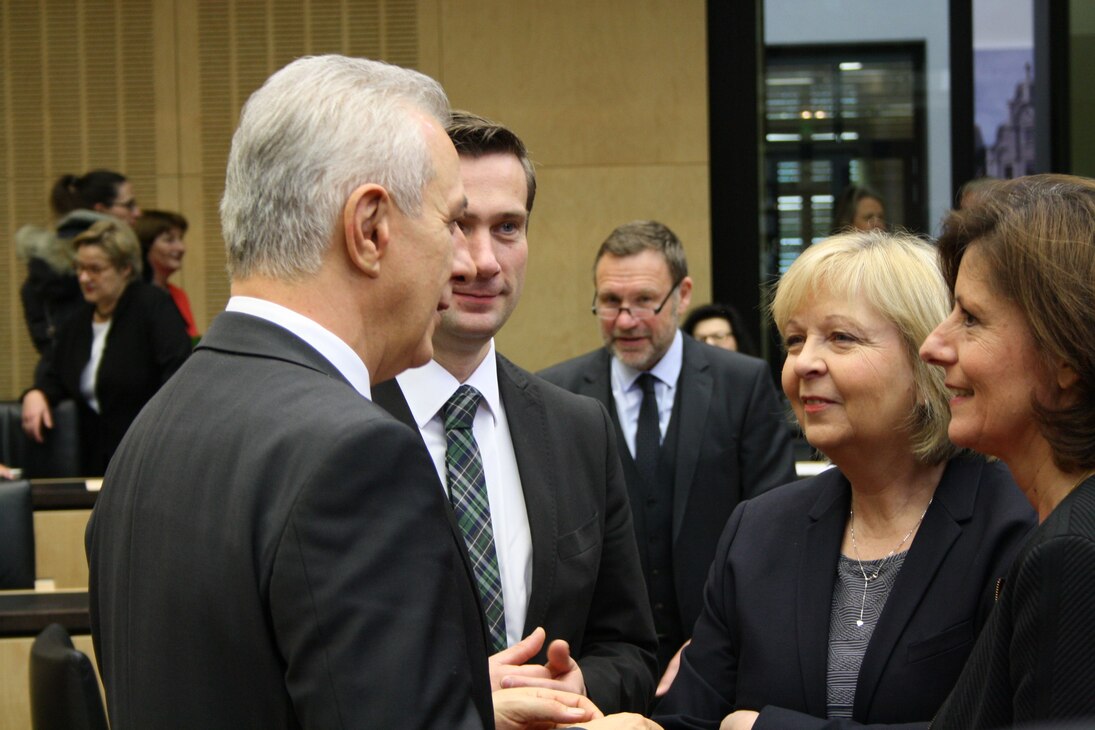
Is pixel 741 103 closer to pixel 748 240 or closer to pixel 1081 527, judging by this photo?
pixel 748 240

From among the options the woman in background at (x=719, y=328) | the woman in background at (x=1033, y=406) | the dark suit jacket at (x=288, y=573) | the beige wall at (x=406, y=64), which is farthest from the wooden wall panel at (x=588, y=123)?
the dark suit jacket at (x=288, y=573)

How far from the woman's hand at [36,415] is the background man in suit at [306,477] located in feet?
16.6

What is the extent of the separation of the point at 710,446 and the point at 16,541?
2318 millimetres

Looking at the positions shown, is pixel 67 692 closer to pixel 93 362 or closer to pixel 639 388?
pixel 639 388

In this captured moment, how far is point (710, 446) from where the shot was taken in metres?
4.70

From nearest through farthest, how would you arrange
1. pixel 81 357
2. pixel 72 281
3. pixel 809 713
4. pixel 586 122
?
pixel 809 713 → pixel 81 357 → pixel 72 281 → pixel 586 122

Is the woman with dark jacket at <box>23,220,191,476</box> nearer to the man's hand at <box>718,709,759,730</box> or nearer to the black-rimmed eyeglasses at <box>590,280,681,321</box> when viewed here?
the black-rimmed eyeglasses at <box>590,280,681,321</box>

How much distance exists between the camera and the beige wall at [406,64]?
8258 millimetres

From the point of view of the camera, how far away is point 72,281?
6.94m

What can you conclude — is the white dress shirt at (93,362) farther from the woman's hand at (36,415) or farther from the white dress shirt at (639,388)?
the white dress shirt at (639,388)

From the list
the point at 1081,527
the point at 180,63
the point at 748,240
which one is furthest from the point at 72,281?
the point at 1081,527

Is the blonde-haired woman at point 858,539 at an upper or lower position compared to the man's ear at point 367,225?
lower

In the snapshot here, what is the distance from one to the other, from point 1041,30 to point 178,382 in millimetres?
7887

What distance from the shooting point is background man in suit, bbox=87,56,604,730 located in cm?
139
